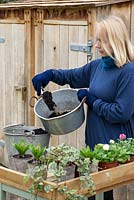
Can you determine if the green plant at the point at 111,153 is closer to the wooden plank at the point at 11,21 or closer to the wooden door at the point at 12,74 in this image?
the wooden door at the point at 12,74

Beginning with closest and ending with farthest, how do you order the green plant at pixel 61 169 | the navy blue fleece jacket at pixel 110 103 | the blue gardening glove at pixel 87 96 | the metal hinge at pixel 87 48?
the green plant at pixel 61 169 < the navy blue fleece jacket at pixel 110 103 < the blue gardening glove at pixel 87 96 < the metal hinge at pixel 87 48

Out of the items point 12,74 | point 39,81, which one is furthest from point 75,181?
point 12,74

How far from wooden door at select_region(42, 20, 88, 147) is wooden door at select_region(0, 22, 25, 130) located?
1.15 feet

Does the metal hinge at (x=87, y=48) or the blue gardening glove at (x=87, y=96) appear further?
the metal hinge at (x=87, y=48)

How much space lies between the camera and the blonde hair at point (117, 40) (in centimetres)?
349

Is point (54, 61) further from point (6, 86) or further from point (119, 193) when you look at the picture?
point (119, 193)

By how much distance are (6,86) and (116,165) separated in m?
2.27

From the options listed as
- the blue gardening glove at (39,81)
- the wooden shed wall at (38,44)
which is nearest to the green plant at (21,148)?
the blue gardening glove at (39,81)

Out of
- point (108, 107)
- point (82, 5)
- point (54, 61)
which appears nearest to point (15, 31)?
point (54, 61)

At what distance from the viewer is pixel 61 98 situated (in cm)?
382

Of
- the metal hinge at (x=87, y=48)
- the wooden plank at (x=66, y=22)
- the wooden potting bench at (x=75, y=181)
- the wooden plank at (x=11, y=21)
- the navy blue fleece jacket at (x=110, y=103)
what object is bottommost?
the wooden potting bench at (x=75, y=181)

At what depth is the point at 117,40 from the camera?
351 cm

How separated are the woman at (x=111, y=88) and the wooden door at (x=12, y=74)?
1380mm

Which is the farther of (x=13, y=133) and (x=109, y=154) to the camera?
(x=13, y=133)
